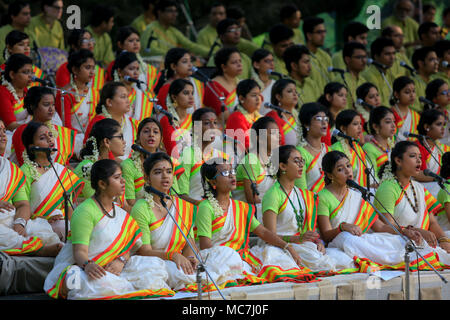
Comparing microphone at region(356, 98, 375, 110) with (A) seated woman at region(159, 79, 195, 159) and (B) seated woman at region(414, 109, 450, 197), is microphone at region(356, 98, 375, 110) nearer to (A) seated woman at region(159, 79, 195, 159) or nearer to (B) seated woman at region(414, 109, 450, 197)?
→ (B) seated woman at region(414, 109, 450, 197)

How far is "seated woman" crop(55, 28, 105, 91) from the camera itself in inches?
285

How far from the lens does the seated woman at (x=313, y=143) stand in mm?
6426

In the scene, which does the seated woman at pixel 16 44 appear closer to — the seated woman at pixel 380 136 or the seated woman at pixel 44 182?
the seated woman at pixel 44 182

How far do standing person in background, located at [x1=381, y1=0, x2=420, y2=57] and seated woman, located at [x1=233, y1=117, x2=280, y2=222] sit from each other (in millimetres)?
4752

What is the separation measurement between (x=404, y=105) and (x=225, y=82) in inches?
76.4

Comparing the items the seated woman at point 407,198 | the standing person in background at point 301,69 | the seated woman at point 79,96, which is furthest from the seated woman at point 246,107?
the seated woman at point 407,198

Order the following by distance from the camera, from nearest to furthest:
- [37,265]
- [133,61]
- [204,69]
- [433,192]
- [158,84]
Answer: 1. [37,265]
2. [433,192]
3. [133,61]
4. [158,84]
5. [204,69]

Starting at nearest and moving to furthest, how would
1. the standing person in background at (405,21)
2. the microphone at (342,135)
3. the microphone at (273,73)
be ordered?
the microphone at (342,135) → the microphone at (273,73) → the standing person in background at (405,21)

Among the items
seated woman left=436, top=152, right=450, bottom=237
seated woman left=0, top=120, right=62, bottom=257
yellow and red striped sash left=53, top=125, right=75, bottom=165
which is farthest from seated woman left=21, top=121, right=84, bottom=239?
seated woman left=436, top=152, right=450, bottom=237

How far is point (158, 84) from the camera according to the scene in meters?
7.83

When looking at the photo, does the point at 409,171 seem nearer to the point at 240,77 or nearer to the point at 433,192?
the point at 433,192

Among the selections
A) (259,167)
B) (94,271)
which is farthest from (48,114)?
(94,271)
